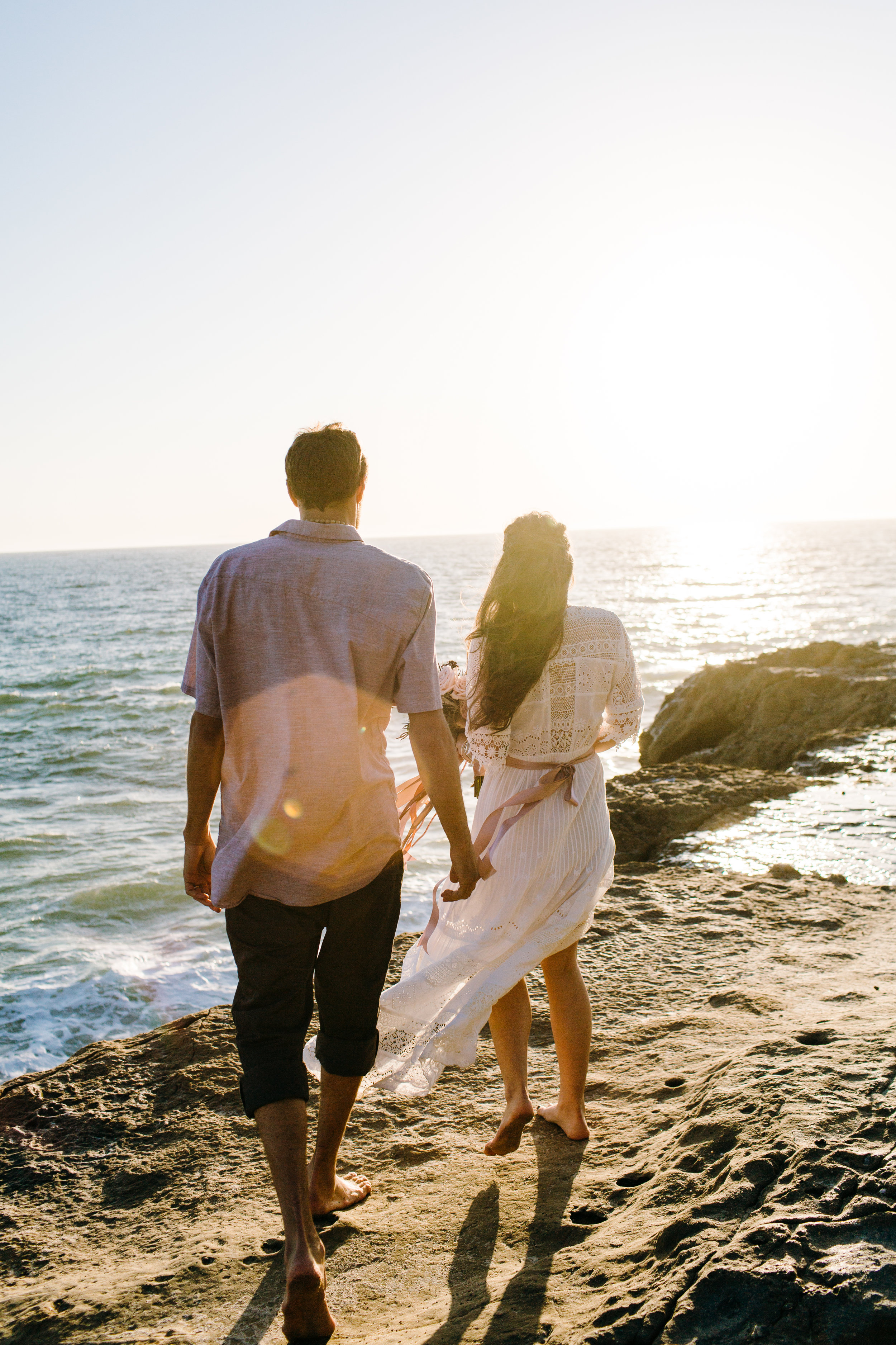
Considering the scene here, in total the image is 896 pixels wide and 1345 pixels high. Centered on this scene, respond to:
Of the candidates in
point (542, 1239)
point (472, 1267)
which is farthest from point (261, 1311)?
point (542, 1239)

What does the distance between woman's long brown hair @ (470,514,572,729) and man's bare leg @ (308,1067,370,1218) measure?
1086mm

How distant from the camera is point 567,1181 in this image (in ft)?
8.23

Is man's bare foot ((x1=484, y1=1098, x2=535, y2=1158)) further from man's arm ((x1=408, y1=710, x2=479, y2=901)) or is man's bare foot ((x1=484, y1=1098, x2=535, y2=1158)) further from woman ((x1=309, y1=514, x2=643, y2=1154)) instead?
man's arm ((x1=408, y1=710, x2=479, y2=901))

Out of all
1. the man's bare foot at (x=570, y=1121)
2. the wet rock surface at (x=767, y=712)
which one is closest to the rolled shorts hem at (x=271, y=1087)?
the man's bare foot at (x=570, y=1121)

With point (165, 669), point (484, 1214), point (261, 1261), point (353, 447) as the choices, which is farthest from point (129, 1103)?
point (165, 669)

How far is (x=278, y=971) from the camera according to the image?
2.18m

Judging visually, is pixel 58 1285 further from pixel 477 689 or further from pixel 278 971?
pixel 477 689

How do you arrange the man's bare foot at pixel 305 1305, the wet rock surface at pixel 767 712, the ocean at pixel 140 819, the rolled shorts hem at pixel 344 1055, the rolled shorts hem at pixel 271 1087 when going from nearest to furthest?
the man's bare foot at pixel 305 1305, the rolled shorts hem at pixel 271 1087, the rolled shorts hem at pixel 344 1055, the ocean at pixel 140 819, the wet rock surface at pixel 767 712

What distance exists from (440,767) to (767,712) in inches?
322

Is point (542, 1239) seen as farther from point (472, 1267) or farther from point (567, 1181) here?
point (567, 1181)

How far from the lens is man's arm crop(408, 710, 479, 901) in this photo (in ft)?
7.49

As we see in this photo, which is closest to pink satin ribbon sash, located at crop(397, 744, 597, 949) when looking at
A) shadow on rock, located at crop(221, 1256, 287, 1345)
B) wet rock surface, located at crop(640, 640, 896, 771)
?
shadow on rock, located at crop(221, 1256, 287, 1345)

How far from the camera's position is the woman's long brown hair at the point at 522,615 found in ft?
8.76

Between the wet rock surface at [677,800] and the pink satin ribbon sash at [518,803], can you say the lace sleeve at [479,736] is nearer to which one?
the pink satin ribbon sash at [518,803]
